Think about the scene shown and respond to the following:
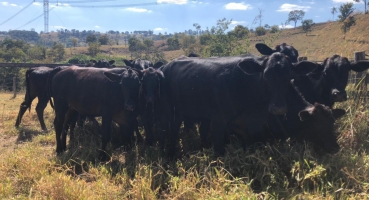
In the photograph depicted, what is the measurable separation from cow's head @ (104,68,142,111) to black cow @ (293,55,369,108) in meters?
2.90

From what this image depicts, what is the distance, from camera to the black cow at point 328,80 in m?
6.01

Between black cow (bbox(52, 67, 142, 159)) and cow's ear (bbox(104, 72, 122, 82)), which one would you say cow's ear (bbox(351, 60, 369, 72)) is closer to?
black cow (bbox(52, 67, 142, 159))

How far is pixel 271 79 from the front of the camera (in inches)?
197

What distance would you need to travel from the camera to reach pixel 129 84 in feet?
20.7

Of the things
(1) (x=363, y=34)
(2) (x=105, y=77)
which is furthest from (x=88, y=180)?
(1) (x=363, y=34)

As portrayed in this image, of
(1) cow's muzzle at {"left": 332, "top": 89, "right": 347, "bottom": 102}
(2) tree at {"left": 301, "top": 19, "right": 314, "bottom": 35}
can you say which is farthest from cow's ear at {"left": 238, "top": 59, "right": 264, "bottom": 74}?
(2) tree at {"left": 301, "top": 19, "right": 314, "bottom": 35}

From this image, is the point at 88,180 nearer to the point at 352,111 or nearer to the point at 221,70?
the point at 221,70

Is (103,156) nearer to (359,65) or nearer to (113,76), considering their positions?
(113,76)

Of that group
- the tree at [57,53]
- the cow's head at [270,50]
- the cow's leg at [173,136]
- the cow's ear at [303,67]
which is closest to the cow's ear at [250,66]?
the cow's ear at [303,67]

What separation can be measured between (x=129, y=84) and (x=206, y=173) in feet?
7.84

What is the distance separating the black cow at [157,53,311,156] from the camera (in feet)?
16.4

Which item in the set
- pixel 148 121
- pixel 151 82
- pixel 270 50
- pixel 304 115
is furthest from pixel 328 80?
→ pixel 148 121

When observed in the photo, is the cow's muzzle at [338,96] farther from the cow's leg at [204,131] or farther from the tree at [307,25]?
the tree at [307,25]

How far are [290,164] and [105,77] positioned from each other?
3.99 m
